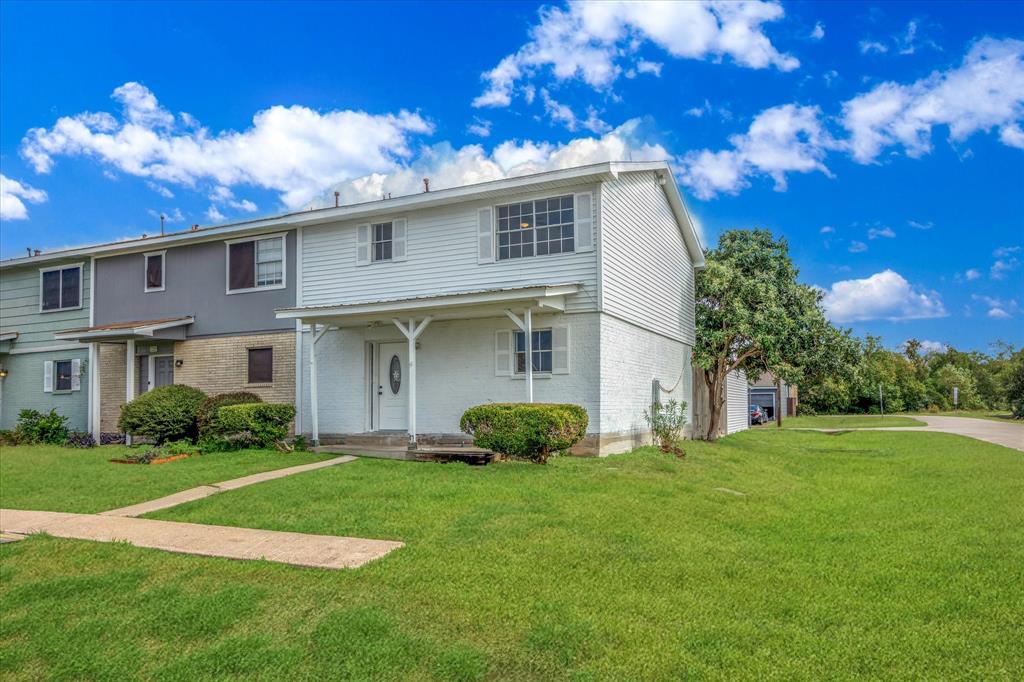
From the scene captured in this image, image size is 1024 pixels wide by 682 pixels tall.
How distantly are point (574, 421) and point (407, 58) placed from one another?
39.0 ft

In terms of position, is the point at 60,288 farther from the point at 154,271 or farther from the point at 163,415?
the point at 163,415

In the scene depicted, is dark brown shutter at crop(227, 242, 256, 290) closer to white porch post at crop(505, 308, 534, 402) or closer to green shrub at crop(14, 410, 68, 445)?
green shrub at crop(14, 410, 68, 445)

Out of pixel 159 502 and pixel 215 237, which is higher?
pixel 215 237

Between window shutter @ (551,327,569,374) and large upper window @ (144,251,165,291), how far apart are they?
37.8 feet

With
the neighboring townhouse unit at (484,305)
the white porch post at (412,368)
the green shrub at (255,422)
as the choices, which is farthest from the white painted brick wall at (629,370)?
the green shrub at (255,422)

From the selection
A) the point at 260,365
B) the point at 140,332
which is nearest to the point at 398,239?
the point at 260,365

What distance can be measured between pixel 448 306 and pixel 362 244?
3.93 metres

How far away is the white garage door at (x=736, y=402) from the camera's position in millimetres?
25625

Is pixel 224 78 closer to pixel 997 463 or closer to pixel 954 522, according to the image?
pixel 954 522

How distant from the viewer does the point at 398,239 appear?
1602 cm

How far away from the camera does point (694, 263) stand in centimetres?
2264

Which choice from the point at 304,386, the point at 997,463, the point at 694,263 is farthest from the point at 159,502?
the point at 694,263

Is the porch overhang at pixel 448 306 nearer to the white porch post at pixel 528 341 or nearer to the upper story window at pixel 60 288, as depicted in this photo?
the white porch post at pixel 528 341

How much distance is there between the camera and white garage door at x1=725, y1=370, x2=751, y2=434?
25625mm
